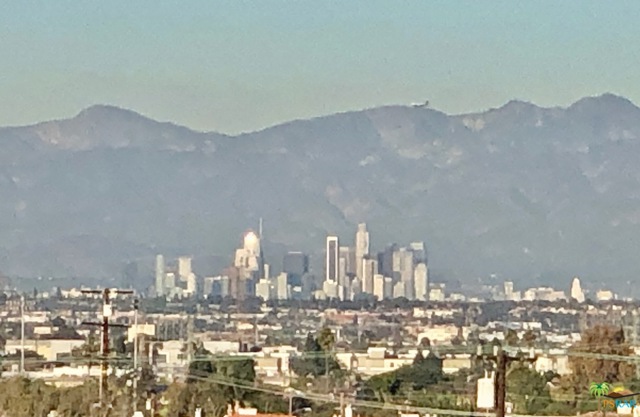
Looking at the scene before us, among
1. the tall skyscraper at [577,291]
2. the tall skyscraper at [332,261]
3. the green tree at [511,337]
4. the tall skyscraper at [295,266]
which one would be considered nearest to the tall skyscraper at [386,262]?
the tall skyscraper at [332,261]

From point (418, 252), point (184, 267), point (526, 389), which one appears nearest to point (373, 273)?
point (184, 267)

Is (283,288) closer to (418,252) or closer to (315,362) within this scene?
(418,252)

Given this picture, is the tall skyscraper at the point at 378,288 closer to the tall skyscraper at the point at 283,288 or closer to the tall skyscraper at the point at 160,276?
the tall skyscraper at the point at 283,288

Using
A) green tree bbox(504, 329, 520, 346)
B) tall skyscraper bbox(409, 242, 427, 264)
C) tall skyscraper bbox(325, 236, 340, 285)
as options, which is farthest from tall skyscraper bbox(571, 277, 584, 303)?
green tree bbox(504, 329, 520, 346)

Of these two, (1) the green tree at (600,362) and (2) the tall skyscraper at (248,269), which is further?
(2) the tall skyscraper at (248,269)

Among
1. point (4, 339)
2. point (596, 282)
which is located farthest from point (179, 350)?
point (596, 282)

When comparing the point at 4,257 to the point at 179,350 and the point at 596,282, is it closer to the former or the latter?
the point at 596,282

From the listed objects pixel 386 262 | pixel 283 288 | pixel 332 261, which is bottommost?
pixel 283 288
